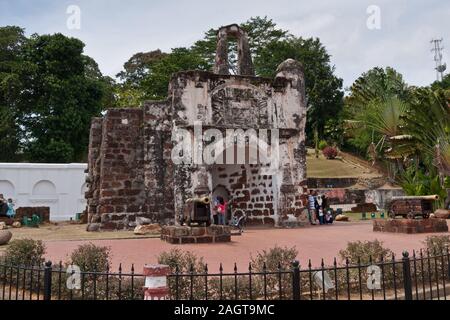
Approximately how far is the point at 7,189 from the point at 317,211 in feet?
61.8

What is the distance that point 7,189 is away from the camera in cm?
2639

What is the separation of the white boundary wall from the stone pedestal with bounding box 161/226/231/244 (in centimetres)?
1796

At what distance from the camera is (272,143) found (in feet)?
59.3

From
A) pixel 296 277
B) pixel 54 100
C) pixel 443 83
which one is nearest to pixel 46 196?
pixel 54 100

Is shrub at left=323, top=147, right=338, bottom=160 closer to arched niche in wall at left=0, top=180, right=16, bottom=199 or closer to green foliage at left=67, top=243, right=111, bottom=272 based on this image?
arched niche in wall at left=0, top=180, right=16, bottom=199

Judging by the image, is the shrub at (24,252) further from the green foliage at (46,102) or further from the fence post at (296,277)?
the green foliage at (46,102)

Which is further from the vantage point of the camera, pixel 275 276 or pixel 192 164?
pixel 192 164

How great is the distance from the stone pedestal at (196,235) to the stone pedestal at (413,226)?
5729 mm

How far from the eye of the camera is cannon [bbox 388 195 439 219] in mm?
14305

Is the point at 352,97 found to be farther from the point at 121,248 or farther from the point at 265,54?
the point at 121,248

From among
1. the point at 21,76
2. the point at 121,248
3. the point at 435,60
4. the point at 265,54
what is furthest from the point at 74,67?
the point at 435,60

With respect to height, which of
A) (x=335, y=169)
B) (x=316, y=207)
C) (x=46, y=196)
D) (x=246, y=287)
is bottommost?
(x=246, y=287)

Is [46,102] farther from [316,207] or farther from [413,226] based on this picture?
[413,226]
